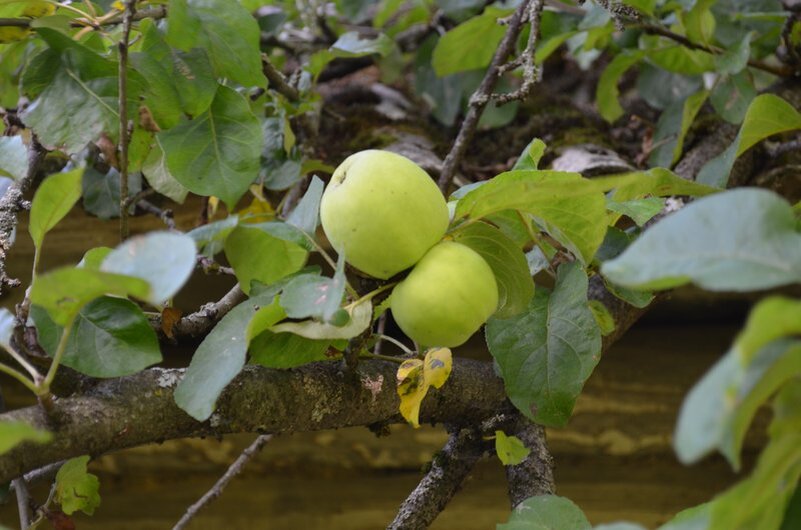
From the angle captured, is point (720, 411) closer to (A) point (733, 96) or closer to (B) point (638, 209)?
(B) point (638, 209)

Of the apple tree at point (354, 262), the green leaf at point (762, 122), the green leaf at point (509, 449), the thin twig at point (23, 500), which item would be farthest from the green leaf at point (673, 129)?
the thin twig at point (23, 500)

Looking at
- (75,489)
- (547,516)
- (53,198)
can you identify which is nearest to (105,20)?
(53,198)

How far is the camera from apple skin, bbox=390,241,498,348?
362 millimetres

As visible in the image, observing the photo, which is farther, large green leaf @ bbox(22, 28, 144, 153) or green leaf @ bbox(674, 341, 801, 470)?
large green leaf @ bbox(22, 28, 144, 153)

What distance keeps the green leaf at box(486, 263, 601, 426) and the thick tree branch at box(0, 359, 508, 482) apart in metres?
0.08

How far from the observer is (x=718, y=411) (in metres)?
0.22

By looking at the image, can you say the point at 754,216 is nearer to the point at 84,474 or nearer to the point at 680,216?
the point at 680,216

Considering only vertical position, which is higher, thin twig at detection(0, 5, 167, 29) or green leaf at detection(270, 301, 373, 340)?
thin twig at detection(0, 5, 167, 29)

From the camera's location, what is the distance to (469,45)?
802 millimetres

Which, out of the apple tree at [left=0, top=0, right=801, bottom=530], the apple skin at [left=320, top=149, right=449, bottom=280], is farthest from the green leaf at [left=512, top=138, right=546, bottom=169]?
the apple skin at [left=320, top=149, right=449, bottom=280]

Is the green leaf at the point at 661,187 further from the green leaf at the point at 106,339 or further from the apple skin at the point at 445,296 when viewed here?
the green leaf at the point at 106,339

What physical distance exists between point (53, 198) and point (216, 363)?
0.35ft

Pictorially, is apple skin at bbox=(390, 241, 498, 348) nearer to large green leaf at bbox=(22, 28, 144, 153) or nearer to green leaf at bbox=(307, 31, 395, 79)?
large green leaf at bbox=(22, 28, 144, 153)

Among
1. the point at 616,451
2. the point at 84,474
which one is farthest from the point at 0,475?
the point at 616,451
